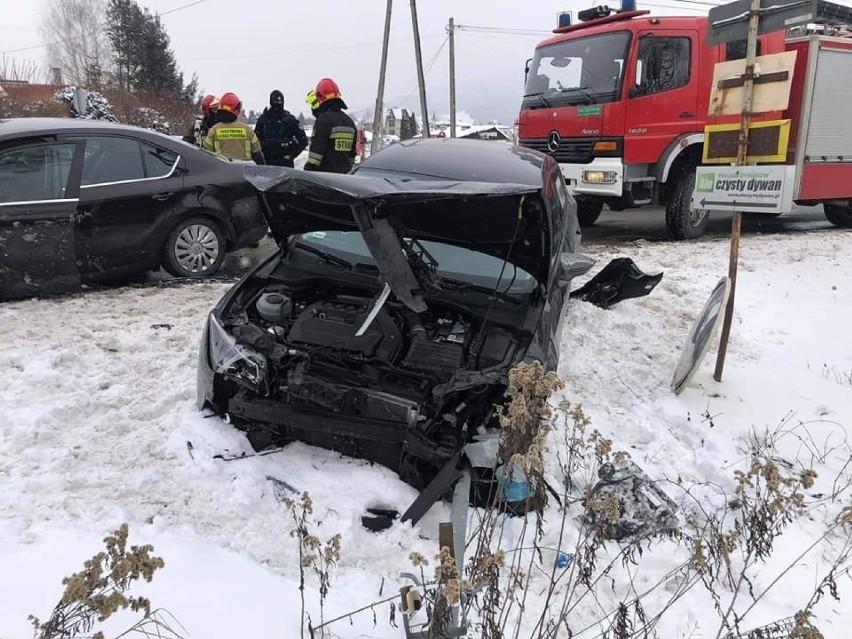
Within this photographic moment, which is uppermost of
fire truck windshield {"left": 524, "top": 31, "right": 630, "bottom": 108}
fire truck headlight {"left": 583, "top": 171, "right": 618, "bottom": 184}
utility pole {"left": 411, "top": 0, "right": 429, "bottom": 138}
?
utility pole {"left": 411, "top": 0, "right": 429, "bottom": 138}

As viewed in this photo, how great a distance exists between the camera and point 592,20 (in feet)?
29.8

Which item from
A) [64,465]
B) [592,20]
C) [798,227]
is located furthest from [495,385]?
[798,227]

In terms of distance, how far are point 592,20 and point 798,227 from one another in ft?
16.8

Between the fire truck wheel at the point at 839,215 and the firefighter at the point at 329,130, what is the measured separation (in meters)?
8.26

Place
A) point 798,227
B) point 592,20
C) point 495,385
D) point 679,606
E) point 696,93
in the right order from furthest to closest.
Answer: point 798,227, point 592,20, point 696,93, point 495,385, point 679,606

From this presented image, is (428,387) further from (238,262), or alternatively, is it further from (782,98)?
(238,262)

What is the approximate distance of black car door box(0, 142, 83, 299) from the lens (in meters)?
5.18

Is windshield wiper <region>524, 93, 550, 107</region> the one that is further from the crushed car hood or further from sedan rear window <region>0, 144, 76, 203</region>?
sedan rear window <region>0, 144, 76, 203</region>

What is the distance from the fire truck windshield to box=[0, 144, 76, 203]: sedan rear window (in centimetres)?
629

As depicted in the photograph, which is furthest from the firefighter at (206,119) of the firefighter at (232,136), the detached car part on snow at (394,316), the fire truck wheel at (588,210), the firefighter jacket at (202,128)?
the detached car part on snow at (394,316)

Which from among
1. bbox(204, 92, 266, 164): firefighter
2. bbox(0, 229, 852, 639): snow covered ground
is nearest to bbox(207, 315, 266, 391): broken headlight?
bbox(0, 229, 852, 639): snow covered ground

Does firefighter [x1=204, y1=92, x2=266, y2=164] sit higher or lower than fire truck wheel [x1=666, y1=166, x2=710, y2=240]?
higher

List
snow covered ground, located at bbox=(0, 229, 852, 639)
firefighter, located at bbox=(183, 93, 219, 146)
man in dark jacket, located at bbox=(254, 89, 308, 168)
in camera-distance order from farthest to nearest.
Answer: firefighter, located at bbox=(183, 93, 219, 146) → man in dark jacket, located at bbox=(254, 89, 308, 168) → snow covered ground, located at bbox=(0, 229, 852, 639)

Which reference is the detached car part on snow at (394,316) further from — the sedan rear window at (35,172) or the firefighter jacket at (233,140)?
the firefighter jacket at (233,140)
